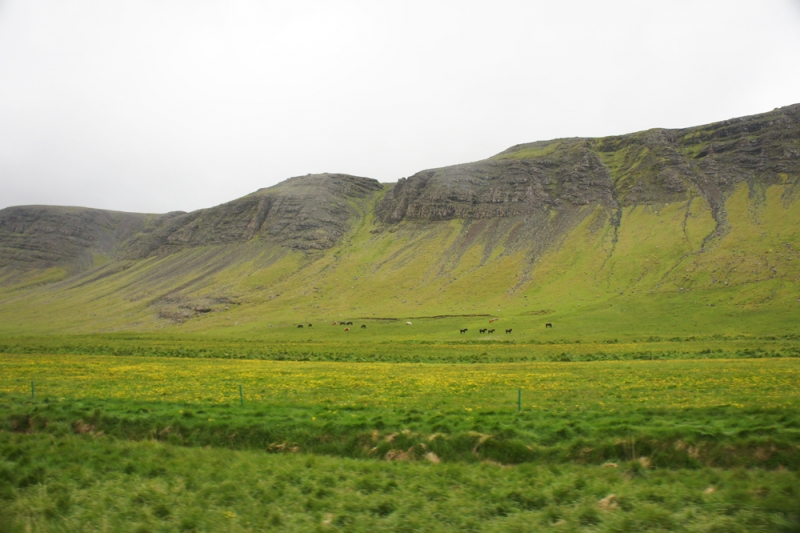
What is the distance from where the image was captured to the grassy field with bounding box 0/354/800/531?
987cm

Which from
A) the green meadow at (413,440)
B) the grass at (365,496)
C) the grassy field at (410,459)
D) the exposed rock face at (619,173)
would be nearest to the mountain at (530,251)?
the exposed rock face at (619,173)

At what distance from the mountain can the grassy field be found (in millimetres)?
65850

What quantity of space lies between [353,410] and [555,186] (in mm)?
167694

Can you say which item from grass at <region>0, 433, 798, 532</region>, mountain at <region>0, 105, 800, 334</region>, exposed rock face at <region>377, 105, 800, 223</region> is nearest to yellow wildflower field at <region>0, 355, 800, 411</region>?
grass at <region>0, 433, 798, 532</region>

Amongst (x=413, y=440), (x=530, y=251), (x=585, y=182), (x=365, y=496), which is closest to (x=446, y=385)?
(x=413, y=440)

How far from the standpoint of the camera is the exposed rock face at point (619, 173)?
140 m

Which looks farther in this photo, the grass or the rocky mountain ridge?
the rocky mountain ridge

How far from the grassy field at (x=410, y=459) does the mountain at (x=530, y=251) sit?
6585 cm

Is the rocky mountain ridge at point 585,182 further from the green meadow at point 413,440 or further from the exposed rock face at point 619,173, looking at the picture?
the green meadow at point 413,440

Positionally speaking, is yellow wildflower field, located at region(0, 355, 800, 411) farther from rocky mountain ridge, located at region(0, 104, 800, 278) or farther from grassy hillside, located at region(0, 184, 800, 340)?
rocky mountain ridge, located at region(0, 104, 800, 278)

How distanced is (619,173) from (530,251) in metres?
58.2

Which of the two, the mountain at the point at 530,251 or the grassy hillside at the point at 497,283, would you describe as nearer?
the grassy hillside at the point at 497,283

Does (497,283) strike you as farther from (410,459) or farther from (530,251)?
(410,459)

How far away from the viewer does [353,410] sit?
19344 mm
